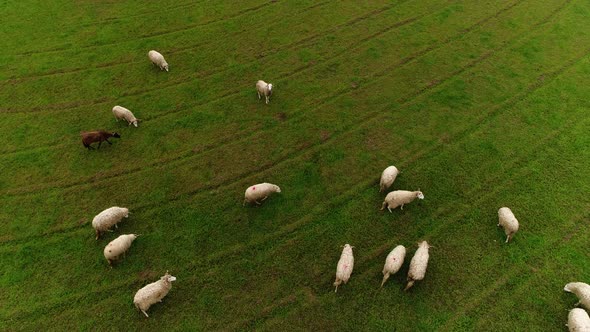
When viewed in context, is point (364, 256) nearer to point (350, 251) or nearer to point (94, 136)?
point (350, 251)

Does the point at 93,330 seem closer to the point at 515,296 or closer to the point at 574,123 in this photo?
the point at 515,296

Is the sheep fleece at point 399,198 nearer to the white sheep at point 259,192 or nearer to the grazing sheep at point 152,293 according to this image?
the white sheep at point 259,192

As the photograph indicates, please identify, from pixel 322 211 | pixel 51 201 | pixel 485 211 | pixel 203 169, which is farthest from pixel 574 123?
pixel 51 201

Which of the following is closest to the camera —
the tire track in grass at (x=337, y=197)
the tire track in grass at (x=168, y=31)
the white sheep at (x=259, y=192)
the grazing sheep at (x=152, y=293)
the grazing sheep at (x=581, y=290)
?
the grazing sheep at (x=581, y=290)

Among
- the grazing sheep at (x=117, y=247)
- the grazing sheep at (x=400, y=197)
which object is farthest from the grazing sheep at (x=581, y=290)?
the grazing sheep at (x=117, y=247)

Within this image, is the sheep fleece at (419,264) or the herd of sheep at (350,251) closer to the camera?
the herd of sheep at (350,251)

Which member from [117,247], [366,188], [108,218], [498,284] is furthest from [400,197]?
[108,218]
